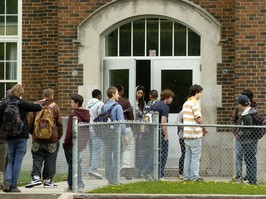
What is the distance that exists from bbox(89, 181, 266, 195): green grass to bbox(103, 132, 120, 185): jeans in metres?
0.22

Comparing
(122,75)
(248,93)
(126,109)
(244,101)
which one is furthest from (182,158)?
(122,75)

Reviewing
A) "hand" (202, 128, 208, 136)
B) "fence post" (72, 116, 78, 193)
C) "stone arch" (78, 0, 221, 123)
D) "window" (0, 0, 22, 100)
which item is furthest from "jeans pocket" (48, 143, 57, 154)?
"window" (0, 0, 22, 100)

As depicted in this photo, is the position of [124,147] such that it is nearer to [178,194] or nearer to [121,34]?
[178,194]

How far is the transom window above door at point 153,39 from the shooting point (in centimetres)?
2159

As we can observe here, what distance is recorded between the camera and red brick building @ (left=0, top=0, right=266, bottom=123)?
20609 mm

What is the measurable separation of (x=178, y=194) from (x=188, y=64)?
610cm

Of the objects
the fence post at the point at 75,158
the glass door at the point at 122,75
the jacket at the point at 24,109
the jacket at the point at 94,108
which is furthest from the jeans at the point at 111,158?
the glass door at the point at 122,75

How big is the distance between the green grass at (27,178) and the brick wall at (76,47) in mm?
2465

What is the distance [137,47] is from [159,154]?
14.0ft

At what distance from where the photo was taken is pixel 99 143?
1678 cm

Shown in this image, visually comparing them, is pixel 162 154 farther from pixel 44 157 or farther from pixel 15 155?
pixel 15 155

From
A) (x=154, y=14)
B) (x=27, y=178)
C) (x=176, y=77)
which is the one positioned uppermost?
(x=154, y=14)

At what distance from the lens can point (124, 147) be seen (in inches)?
686

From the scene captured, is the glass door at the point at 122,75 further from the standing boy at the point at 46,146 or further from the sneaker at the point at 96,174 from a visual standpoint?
the sneaker at the point at 96,174
